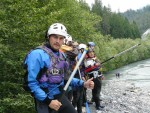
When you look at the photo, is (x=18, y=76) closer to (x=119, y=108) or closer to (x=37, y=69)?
(x=37, y=69)

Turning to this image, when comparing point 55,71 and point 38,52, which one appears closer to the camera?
point 38,52

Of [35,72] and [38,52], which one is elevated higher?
[38,52]

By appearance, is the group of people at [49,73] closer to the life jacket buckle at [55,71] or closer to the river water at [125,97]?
the life jacket buckle at [55,71]

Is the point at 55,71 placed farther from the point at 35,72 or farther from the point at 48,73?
the point at 35,72

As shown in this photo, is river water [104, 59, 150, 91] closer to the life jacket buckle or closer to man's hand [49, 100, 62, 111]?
the life jacket buckle

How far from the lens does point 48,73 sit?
466 cm

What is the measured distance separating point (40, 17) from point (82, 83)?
20.3 feet

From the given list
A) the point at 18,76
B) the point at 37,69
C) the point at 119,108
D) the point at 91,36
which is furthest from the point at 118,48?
the point at 37,69

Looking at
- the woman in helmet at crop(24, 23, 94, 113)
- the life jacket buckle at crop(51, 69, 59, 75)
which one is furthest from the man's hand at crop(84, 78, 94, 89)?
the life jacket buckle at crop(51, 69, 59, 75)

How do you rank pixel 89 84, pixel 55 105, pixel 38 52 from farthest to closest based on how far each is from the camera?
pixel 89 84 → pixel 38 52 → pixel 55 105

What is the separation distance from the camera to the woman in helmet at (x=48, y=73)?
4480 millimetres

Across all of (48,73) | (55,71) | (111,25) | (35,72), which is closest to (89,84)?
(55,71)

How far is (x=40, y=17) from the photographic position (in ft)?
35.8

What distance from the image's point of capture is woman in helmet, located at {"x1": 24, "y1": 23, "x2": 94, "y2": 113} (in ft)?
14.7
